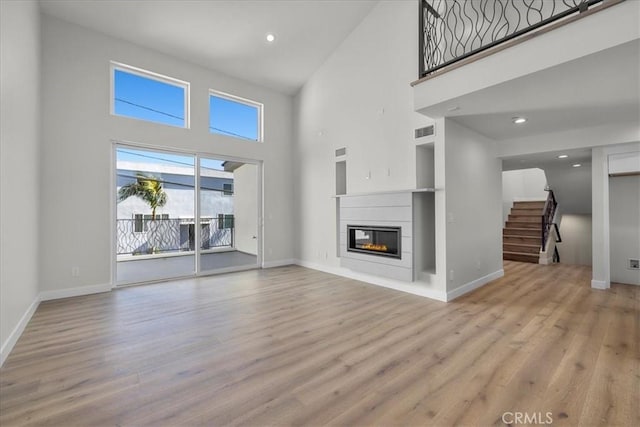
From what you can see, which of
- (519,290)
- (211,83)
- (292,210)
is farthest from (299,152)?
(519,290)

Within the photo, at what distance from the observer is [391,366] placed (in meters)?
2.25

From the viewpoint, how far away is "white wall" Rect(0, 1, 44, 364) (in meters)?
2.47

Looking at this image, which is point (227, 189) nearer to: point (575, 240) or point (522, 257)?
point (522, 257)

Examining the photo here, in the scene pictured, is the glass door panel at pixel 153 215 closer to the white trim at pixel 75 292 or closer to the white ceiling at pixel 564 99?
the white trim at pixel 75 292

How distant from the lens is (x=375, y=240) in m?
4.85

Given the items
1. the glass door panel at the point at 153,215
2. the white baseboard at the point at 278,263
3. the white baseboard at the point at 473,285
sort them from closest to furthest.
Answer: the white baseboard at the point at 473,285, the glass door panel at the point at 153,215, the white baseboard at the point at 278,263

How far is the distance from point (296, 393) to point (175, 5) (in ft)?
17.4

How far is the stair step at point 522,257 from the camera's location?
21.6ft

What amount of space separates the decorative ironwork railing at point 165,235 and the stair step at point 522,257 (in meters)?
6.83

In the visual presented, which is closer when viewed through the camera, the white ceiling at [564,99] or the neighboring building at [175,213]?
the white ceiling at [564,99]

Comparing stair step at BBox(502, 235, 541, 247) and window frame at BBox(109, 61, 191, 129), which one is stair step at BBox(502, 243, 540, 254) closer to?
stair step at BBox(502, 235, 541, 247)

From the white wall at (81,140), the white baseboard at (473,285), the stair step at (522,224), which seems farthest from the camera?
the stair step at (522,224)

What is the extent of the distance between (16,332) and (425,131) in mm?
5289

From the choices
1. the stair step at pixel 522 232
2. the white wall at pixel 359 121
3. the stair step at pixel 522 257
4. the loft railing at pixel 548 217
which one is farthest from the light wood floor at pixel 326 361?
the stair step at pixel 522 232
